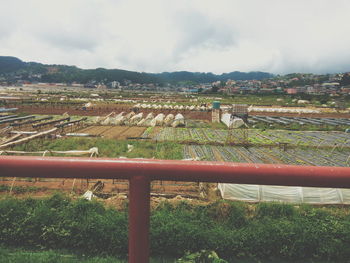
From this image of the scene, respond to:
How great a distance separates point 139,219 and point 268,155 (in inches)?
734

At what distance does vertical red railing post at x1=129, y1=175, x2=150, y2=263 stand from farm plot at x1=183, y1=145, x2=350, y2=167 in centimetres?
1454

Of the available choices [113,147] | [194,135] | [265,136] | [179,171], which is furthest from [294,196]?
[265,136]

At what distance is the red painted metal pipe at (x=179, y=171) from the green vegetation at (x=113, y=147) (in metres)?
15.0

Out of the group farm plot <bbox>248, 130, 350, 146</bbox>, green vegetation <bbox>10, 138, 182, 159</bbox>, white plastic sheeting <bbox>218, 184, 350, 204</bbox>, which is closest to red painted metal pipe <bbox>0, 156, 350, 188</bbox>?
white plastic sheeting <bbox>218, 184, 350, 204</bbox>

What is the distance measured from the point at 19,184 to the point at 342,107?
64300 mm

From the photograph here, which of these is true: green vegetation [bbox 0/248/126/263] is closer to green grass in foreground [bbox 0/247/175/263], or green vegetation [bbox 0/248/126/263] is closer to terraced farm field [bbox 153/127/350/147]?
green grass in foreground [bbox 0/247/175/263]

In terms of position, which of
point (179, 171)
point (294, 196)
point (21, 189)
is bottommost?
point (21, 189)

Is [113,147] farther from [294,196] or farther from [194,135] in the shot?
[294,196]

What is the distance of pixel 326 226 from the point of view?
4.27m

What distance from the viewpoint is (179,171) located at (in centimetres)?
104

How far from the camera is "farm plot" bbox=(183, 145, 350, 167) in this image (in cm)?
1620

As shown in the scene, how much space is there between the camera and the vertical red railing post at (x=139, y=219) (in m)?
1.04

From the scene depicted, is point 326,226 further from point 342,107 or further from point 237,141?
point 342,107

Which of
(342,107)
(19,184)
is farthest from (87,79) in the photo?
(19,184)
